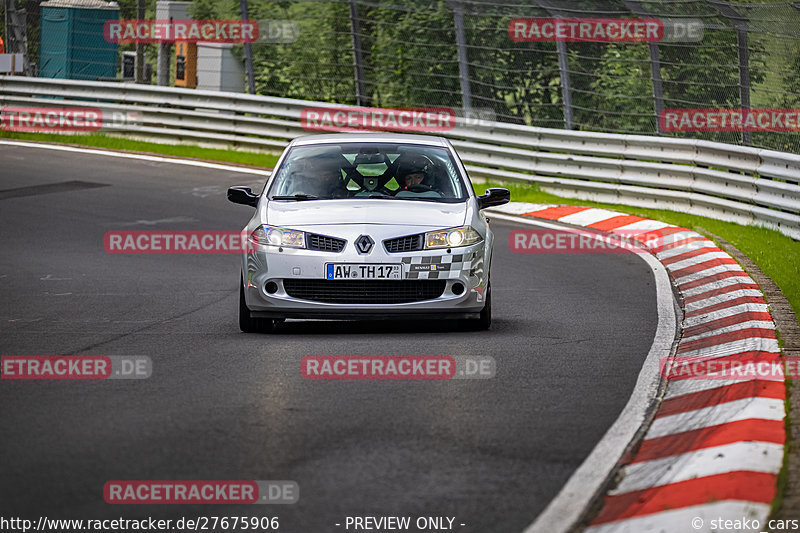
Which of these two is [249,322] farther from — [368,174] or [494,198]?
[494,198]

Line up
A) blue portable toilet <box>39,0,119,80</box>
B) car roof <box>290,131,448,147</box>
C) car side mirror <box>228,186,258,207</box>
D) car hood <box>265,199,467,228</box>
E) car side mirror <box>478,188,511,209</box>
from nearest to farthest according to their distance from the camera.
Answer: car hood <box>265,199,467,228</box> < car side mirror <box>228,186,258,207</box> < car side mirror <box>478,188,511,209</box> < car roof <box>290,131,448,147</box> < blue portable toilet <box>39,0,119,80</box>

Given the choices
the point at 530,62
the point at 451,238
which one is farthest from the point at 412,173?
the point at 530,62

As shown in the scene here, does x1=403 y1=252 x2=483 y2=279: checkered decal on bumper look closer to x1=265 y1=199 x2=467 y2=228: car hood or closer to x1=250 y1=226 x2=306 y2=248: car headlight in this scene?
x1=265 y1=199 x2=467 y2=228: car hood

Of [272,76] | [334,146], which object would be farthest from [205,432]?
[272,76]

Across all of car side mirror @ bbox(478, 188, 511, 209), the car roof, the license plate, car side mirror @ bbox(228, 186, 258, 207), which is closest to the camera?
the license plate

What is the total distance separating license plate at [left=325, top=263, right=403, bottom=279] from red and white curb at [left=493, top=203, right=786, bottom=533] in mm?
2039

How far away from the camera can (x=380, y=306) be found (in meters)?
9.14

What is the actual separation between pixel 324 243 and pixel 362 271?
0.36 m

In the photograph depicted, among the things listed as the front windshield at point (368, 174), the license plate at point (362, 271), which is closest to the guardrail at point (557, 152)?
the front windshield at point (368, 174)

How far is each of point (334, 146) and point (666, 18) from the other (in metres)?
9.21

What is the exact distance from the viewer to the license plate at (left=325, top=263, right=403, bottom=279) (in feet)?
29.9

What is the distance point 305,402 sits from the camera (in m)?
7.05

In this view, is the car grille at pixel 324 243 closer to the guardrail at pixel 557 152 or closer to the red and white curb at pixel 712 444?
the red and white curb at pixel 712 444

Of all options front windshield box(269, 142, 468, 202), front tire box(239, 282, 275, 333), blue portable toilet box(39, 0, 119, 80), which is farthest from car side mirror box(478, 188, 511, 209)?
blue portable toilet box(39, 0, 119, 80)
